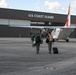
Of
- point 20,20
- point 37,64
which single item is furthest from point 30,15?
point 37,64

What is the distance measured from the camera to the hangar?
80.2m

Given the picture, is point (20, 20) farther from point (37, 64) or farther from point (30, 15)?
point (37, 64)

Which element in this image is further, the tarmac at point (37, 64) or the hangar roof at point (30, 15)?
the hangar roof at point (30, 15)

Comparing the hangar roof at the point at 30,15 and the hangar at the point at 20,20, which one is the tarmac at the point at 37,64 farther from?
the hangar roof at the point at 30,15

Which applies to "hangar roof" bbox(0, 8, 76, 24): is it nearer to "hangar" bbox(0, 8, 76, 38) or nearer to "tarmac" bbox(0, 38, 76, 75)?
"hangar" bbox(0, 8, 76, 38)

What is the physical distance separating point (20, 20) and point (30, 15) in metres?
3.52

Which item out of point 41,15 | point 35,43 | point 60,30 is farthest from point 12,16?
point 35,43

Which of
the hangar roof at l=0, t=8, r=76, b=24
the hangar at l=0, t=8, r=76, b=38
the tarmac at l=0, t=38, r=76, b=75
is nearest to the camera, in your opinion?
the tarmac at l=0, t=38, r=76, b=75

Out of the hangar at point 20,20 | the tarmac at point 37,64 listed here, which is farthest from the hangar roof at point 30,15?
the tarmac at point 37,64

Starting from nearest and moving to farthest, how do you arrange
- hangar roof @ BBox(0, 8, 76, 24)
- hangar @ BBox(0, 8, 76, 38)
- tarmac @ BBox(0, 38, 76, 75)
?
tarmac @ BBox(0, 38, 76, 75) → hangar roof @ BBox(0, 8, 76, 24) → hangar @ BBox(0, 8, 76, 38)

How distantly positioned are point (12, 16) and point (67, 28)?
118 ft

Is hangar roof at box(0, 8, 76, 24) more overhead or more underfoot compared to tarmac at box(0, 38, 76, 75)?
more underfoot

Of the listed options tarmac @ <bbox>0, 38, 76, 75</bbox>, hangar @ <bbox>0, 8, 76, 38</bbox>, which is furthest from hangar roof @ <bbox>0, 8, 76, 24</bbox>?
tarmac @ <bbox>0, 38, 76, 75</bbox>

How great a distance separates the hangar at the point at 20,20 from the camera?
80.2 meters
